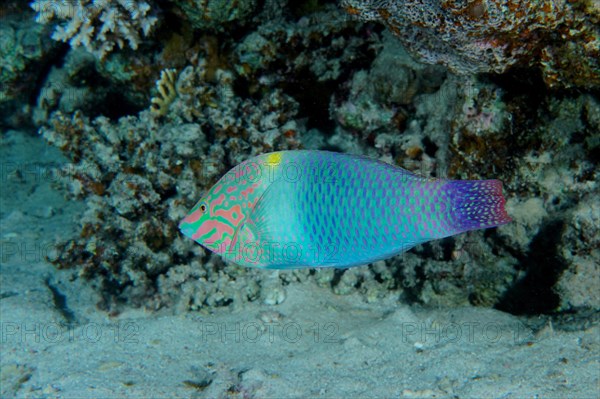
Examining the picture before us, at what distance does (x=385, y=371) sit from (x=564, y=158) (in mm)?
2375

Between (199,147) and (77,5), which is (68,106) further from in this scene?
(199,147)

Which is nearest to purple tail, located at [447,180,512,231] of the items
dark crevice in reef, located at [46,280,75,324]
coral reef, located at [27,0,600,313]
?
coral reef, located at [27,0,600,313]

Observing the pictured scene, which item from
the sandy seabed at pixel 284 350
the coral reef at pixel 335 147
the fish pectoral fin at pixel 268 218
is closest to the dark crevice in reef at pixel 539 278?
the coral reef at pixel 335 147

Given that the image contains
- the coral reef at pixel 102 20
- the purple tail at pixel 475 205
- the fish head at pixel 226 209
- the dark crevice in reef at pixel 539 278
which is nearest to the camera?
the purple tail at pixel 475 205

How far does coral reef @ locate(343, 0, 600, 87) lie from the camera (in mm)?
2771

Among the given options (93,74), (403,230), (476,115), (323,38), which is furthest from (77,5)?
(403,230)

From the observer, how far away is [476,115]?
370 cm

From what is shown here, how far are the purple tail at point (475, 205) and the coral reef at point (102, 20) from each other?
4.76m

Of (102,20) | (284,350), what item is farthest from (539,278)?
(102,20)

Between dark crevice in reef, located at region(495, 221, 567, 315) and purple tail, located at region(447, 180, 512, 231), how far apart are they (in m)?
1.73

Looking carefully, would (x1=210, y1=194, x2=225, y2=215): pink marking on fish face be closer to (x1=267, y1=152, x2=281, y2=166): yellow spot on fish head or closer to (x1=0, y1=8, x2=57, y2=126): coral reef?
(x1=267, y1=152, x2=281, y2=166): yellow spot on fish head

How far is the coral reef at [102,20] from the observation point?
541cm

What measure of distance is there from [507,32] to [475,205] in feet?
4.80

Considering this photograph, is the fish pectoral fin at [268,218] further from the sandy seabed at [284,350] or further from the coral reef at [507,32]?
the coral reef at [507,32]
